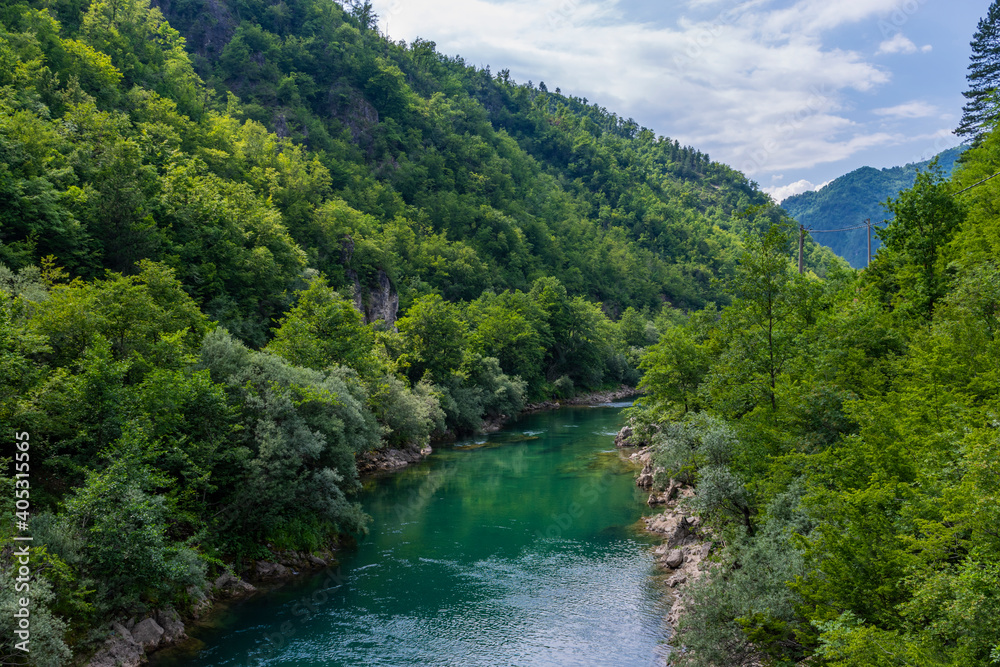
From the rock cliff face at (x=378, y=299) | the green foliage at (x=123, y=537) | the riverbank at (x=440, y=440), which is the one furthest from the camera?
the rock cliff face at (x=378, y=299)

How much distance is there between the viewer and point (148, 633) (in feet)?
60.8

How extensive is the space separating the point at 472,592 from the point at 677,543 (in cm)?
955

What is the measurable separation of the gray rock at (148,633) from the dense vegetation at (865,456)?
15851 mm

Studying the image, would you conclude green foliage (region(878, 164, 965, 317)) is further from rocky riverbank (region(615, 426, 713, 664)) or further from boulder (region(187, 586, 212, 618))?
boulder (region(187, 586, 212, 618))

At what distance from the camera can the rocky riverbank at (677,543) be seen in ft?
72.0

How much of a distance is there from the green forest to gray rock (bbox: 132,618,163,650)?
478mm

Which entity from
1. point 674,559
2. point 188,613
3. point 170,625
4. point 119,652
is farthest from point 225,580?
point 674,559

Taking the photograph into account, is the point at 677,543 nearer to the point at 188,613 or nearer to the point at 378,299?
the point at 188,613

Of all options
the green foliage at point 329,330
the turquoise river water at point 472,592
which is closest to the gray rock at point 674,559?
the turquoise river water at point 472,592

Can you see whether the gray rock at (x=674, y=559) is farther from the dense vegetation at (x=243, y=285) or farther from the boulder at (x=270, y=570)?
the boulder at (x=270, y=570)

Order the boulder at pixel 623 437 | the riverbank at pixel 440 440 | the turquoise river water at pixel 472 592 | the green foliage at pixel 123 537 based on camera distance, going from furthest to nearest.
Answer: the boulder at pixel 623 437
the riverbank at pixel 440 440
the turquoise river water at pixel 472 592
the green foliage at pixel 123 537

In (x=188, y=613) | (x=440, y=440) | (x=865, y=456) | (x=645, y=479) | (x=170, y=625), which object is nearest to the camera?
(x=865, y=456)

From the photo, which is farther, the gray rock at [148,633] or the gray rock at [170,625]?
the gray rock at [170,625]

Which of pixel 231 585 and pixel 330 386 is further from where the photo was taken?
pixel 330 386
